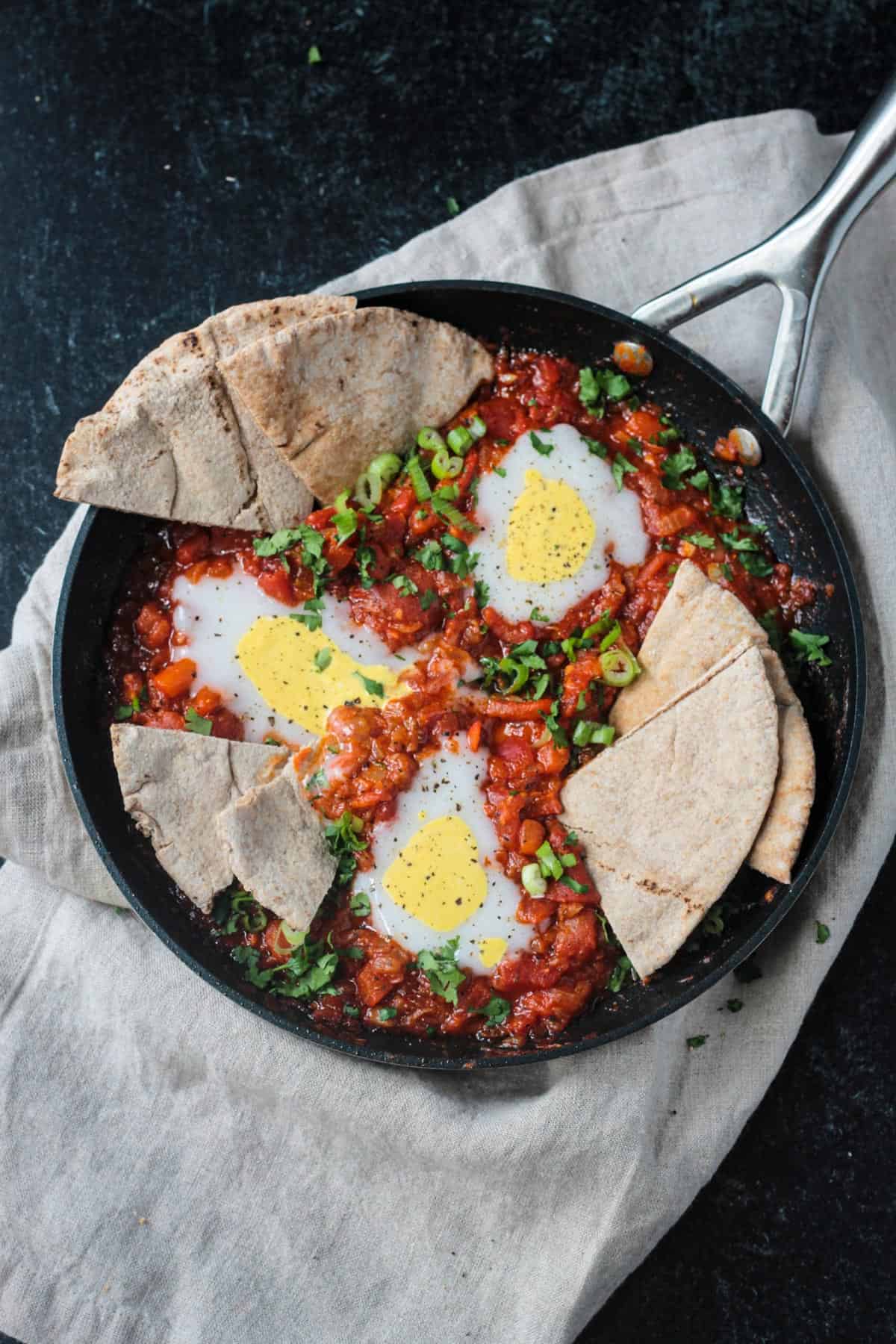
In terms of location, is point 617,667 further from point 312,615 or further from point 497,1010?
point 497,1010

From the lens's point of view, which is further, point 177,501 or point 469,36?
point 469,36

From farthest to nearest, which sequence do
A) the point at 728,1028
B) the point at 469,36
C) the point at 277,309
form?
the point at 469,36, the point at 728,1028, the point at 277,309

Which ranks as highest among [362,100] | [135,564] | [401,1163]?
[362,100]

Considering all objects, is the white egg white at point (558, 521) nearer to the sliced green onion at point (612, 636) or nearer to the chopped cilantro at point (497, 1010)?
the sliced green onion at point (612, 636)

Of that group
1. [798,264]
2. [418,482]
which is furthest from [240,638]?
[798,264]

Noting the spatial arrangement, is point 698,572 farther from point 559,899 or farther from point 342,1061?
point 342,1061

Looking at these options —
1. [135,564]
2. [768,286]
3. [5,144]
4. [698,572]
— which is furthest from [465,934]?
[5,144]

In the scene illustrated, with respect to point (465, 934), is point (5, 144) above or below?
above
